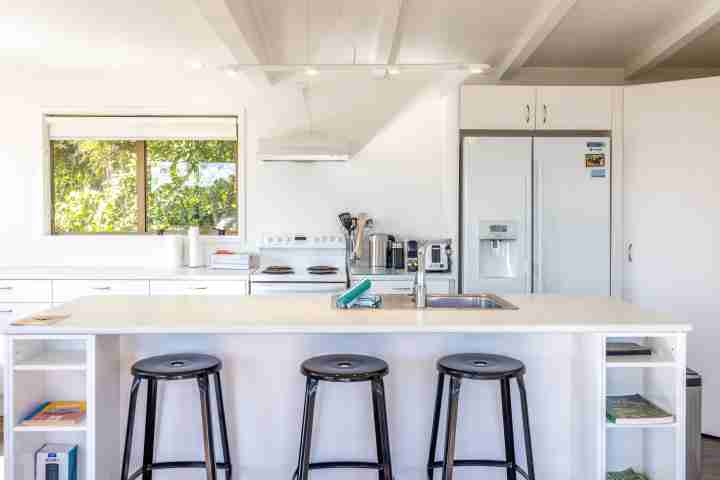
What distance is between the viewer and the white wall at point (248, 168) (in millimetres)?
5051

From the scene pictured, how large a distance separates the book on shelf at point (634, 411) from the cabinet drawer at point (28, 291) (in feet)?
12.6

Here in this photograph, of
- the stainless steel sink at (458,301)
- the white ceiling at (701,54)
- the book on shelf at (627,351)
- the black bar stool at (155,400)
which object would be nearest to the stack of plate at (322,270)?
the stainless steel sink at (458,301)

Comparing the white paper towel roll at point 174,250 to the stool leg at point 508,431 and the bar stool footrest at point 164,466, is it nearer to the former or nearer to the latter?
the bar stool footrest at point 164,466

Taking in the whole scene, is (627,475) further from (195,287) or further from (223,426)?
Result: (195,287)

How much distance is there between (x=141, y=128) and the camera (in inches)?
202

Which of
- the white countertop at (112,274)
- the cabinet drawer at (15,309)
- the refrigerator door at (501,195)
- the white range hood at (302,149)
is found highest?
the white range hood at (302,149)

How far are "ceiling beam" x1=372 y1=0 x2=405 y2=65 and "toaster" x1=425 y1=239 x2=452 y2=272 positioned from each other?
1404 millimetres

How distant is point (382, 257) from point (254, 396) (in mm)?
2356

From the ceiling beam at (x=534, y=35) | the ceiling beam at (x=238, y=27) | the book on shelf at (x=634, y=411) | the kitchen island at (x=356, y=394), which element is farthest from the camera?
the ceiling beam at (x=534, y=35)

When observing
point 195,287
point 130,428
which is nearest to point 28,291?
point 195,287

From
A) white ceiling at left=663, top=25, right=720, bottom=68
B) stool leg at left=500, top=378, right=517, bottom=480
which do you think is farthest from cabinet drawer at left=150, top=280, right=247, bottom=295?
white ceiling at left=663, top=25, right=720, bottom=68

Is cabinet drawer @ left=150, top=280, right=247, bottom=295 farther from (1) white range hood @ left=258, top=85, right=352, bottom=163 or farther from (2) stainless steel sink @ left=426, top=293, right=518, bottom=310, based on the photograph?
(2) stainless steel sink @ left=426, top=293, right=518, bottom=310

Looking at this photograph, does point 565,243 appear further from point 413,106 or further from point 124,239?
point 124,239

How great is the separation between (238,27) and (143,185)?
2275 millimetres
